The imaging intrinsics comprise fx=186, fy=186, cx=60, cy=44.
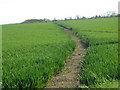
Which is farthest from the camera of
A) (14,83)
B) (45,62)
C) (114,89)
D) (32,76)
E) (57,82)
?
(45,62)

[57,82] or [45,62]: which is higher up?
[45,62]

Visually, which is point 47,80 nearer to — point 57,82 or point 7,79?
point 57,82

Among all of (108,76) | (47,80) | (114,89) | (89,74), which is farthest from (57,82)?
(114,89)

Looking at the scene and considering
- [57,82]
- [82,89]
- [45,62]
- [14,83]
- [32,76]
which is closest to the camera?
[82,89]

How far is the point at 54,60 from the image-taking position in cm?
862

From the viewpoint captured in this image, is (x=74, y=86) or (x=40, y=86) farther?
(x=74, y=86)

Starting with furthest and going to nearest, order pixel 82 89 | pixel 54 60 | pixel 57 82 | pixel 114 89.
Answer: pixel 54 60 → pixel 57 82 → pixel 82 89 → pixel 114 89

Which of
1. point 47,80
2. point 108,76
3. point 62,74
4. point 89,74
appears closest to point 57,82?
point 47,80

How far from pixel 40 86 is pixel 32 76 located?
417 millimetres

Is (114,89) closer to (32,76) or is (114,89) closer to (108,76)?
(108,76)

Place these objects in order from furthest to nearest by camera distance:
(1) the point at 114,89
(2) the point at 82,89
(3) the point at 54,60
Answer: (3) the point at 54,60
(2) the point at 82,89
(1) the point at 114,89

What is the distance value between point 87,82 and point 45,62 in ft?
9.10

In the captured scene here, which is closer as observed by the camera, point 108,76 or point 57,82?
point 108,76

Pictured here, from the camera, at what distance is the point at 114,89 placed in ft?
15.3
